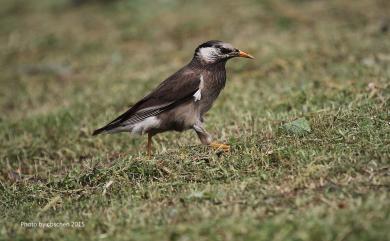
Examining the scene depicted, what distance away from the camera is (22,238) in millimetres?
4918

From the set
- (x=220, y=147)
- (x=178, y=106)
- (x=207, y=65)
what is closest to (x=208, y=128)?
(x=207, y=65)

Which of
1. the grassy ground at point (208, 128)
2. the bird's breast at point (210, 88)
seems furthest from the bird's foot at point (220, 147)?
the bird's breast at point (210, 88)

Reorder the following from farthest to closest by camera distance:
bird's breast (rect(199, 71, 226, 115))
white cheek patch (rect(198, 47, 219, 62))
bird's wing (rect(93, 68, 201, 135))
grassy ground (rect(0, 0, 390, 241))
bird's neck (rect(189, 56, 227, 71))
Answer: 1. white cheek patch (rect(198, 47, 219, 62))
2. bird's neck (rect(189, 56, 227, 71))
3. bird's breast (rect(199, 71, 226, 115))
4. bird's wing (rect(93, 68, 201, 135))
5. grassy ground (rect(0, 0, 390, 241))

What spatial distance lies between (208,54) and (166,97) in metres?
0.80

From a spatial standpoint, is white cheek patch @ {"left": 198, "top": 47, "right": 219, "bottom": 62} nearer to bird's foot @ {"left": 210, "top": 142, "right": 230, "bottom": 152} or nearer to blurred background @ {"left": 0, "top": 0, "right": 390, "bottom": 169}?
blurred background @ {"left": 0, "top": 0, "right": 390, "bottom": 169}

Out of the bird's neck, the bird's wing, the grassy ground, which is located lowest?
the grassy ground

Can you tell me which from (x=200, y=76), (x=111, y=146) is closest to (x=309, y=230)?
(x=200, y=76)

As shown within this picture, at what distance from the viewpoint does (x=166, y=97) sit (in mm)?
7000

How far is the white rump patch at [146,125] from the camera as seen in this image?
7.03 meters

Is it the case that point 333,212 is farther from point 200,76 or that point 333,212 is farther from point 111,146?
point 111,146

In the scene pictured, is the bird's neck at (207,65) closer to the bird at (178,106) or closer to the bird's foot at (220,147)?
the bird at (178,106)

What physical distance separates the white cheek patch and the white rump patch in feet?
3.11

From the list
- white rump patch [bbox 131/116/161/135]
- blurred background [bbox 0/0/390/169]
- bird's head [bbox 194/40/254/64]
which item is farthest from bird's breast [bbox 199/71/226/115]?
blurred background [bbox 0/0/390/169]

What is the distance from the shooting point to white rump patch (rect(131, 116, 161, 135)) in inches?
277
